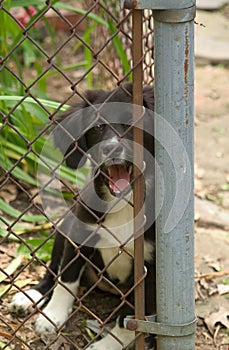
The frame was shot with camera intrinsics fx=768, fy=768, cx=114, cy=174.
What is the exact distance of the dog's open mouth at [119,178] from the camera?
2990 millimetres

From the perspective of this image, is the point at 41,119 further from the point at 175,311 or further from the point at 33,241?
the point at 175,311

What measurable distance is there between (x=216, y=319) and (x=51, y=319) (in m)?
0.72

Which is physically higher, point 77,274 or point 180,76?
point 180,76

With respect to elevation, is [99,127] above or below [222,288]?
above

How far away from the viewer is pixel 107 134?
3133 mm

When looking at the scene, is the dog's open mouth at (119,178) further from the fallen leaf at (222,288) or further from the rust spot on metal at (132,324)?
the fallen leaf at (222,288)

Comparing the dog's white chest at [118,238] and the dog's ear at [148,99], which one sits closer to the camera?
the dog's ear at [148,99]

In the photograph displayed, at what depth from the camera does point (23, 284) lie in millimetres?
3594

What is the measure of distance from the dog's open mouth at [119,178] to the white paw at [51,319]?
66 cm

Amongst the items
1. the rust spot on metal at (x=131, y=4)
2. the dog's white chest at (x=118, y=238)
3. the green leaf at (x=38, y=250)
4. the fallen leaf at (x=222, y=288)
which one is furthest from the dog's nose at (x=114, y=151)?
the fallen leaf at (x=222, y=288)

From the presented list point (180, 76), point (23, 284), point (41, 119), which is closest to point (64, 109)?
point (41, 119)

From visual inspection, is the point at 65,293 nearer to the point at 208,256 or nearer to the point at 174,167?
the point at 208,256

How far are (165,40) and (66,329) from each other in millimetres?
1506

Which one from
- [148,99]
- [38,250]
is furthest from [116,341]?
[148,99]
